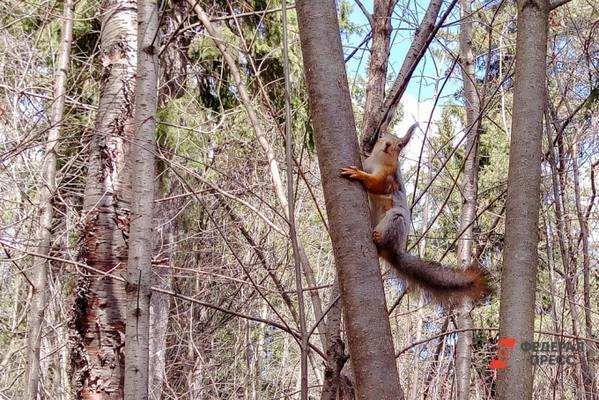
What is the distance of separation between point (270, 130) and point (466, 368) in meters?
A: 2.65

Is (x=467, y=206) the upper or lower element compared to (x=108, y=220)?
upper

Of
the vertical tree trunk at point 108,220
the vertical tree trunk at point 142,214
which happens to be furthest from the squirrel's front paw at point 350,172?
the vertical tree trunk at point 108,220

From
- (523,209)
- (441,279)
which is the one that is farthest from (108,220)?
(523,209)

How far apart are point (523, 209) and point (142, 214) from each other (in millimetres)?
1122

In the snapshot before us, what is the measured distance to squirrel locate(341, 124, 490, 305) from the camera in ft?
7.04

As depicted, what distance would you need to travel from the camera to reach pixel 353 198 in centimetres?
129

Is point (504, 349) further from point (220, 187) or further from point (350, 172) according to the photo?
point (220, 187)

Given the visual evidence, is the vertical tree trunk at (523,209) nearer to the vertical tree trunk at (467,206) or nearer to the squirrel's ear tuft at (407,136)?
the squirrel's ear tuft at (407,136)

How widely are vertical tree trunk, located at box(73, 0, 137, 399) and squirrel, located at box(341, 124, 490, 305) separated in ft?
3.63

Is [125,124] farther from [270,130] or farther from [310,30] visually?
[270,130]

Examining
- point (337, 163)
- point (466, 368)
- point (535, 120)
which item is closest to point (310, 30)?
point (337, 163)

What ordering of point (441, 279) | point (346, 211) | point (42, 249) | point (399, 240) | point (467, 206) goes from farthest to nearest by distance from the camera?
1. point (467, 206)
2. point (42, 249)
3. point (399, 240)
4. point (441, 279)
5. point (346, 211)

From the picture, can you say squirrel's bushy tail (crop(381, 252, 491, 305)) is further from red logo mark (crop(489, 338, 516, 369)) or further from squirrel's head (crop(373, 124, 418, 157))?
red logo mark (crop(489, 338, 516, 369))

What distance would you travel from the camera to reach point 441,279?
7.37 ft
